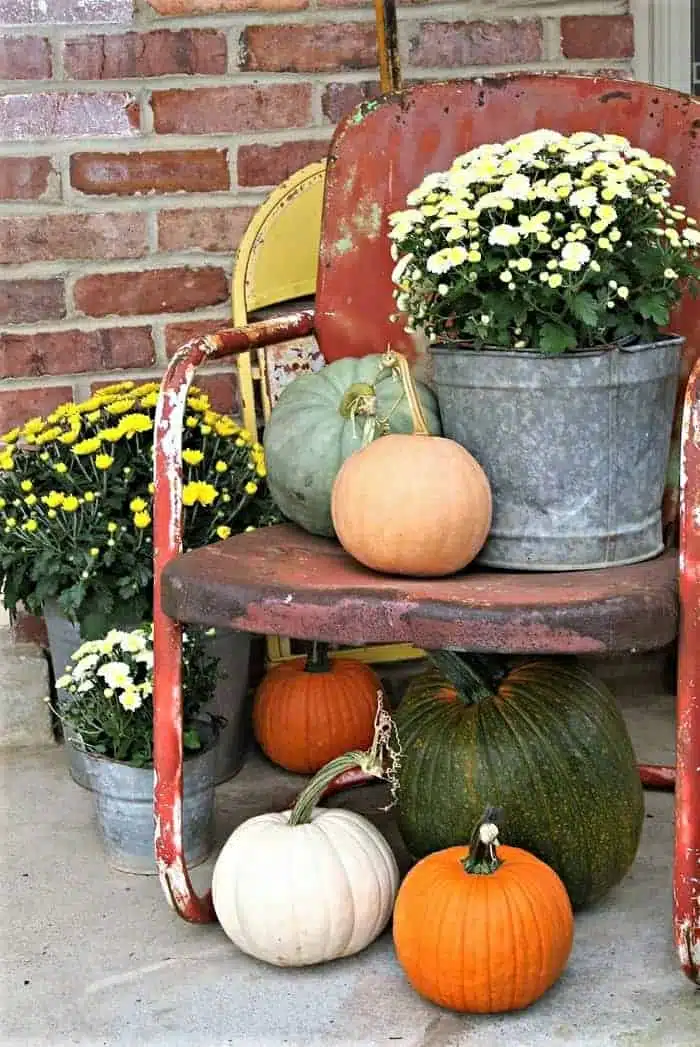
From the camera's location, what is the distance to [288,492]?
185 centimetres

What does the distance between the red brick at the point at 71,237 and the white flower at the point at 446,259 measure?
1.05 meters

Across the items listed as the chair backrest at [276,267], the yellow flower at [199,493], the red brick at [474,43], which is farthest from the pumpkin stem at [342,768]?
the red brick at [474,43]

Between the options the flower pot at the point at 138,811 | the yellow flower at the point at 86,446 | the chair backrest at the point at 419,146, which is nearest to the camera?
the chair backrest at the point at 419,146

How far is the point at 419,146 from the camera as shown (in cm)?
204

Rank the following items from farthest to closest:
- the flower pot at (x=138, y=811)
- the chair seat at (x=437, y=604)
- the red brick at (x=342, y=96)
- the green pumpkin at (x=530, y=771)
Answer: the red brick at (x=342, y=96)
the flower pot at (x=138, y=811)
the green pumpkin at (x=530, y=771)
the chair seat at (x=437, y=604)

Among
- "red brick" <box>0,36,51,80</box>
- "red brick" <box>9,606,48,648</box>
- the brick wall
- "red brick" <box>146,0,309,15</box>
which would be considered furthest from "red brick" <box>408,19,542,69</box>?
"red brick" <box>9,606,48,648</box>

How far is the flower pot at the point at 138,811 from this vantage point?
81.0 inches

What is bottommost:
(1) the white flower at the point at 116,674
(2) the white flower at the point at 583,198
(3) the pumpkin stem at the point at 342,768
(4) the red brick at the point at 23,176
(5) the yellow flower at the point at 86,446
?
(3) the pumpkin stem at the point at 342,768

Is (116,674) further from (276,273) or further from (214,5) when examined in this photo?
(214,5)

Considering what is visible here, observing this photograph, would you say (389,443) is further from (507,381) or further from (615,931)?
(615,931)

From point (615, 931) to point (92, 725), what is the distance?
809mm

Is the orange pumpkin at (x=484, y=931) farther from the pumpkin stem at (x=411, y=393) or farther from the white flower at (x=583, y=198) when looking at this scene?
the white flower at (x=583, y=198)

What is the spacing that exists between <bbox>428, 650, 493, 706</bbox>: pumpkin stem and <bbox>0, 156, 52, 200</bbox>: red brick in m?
1.20

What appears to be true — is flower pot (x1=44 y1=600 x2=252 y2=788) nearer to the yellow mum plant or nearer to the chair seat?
the yellow mum plant
